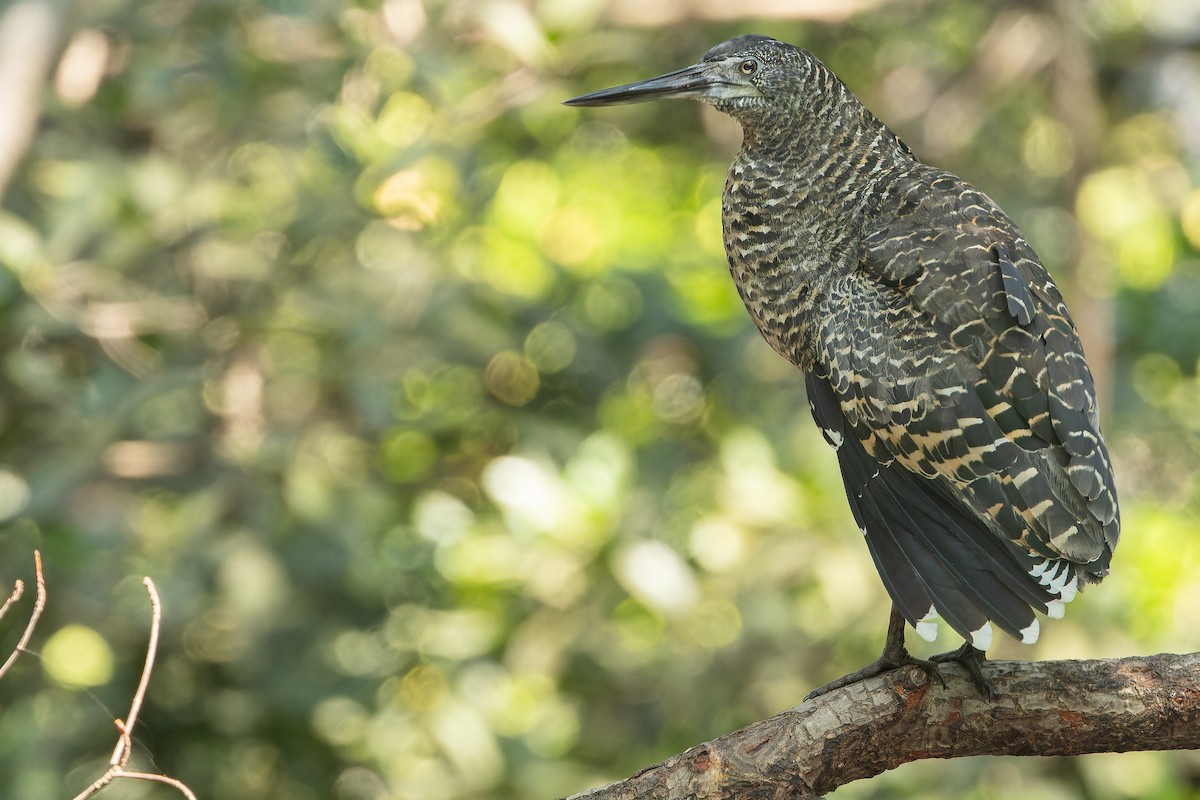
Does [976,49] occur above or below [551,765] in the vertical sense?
above

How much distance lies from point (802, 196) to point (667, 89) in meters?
0.42

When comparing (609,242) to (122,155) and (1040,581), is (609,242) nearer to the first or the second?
(122,155)

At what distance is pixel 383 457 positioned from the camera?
5.65 meters

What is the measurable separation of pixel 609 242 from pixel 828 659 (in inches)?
117

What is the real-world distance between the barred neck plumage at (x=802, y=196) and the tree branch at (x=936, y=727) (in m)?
0.80

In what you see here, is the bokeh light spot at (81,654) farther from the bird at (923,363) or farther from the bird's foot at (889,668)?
the bird's foot at (889,668)

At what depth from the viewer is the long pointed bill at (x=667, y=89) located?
3.39m

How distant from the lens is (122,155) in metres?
5.21

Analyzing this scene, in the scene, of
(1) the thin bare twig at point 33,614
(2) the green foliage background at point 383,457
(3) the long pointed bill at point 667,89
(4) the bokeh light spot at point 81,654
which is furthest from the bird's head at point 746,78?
(4) the bokeh light spot at point 81,654

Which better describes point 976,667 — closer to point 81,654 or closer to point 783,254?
point 783,254

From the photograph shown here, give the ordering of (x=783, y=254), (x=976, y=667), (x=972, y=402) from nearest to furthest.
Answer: (x=976, y=667), (x=972, y=402), (x=783, y=254)

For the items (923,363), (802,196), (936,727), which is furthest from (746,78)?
(936,727)

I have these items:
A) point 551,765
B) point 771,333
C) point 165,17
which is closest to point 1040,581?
point 771,333

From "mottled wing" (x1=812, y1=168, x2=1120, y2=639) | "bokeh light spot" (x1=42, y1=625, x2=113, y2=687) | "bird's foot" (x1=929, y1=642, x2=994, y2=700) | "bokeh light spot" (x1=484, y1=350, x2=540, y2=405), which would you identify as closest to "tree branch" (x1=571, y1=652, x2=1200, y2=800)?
"bird's foot" (x1=929, y1=642, x2=994, y2=700)
